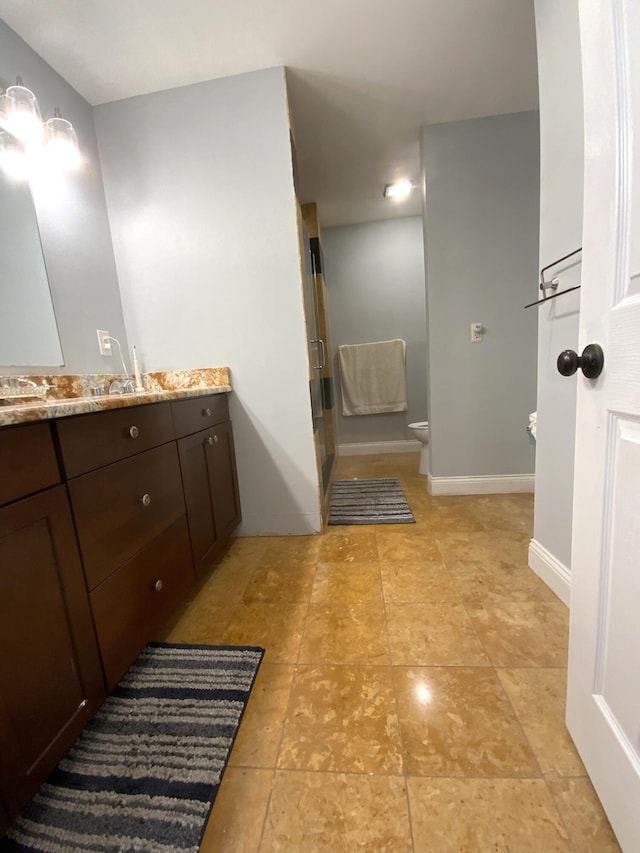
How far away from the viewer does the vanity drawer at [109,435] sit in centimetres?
76

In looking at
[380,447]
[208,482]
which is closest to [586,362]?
[208,482]

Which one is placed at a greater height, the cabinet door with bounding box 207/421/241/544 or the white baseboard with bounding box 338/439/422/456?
the cabinet door with bounding box 207/421/241/544

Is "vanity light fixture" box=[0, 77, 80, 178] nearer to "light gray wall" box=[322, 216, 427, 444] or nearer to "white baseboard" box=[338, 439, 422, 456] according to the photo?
"light gray wall" box=[322, 216, 427, 444]

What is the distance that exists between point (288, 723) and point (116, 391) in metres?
1.47

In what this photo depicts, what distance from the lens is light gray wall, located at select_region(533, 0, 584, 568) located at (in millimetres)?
999

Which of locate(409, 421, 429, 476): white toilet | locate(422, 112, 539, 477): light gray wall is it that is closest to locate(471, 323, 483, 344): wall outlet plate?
locate(422, 112, 539, 477): light gray wall

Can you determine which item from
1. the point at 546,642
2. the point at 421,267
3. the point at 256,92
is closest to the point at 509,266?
the point at 421,267

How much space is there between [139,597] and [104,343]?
1.20 meters

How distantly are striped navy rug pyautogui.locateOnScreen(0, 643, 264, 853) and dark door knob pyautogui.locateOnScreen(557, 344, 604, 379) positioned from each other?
112 cm

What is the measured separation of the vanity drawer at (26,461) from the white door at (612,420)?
1083mm

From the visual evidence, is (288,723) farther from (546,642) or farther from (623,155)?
(623,155)

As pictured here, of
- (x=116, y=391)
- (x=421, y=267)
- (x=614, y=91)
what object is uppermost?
(x=421, y=267)

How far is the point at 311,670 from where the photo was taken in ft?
3.23

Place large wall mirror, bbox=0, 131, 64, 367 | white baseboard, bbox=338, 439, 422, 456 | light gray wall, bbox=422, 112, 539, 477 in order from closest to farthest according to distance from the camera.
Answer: large wall mirror, bbox=0, 131, 64, 367 < light gray wall, bbox=422, 112, 539, 477 < white baseboard, bbox=338, 439, 422, 456
